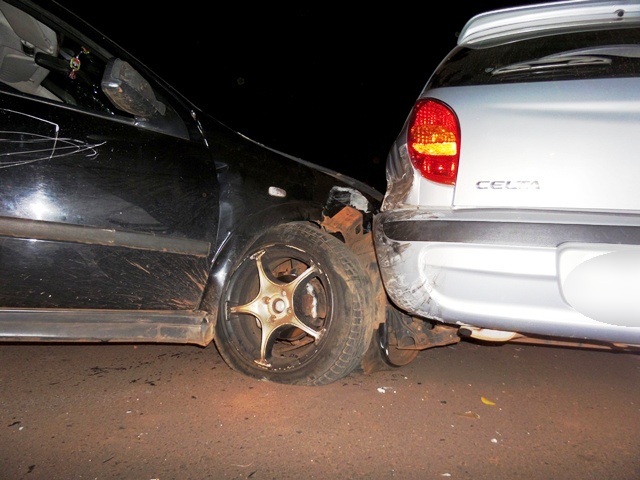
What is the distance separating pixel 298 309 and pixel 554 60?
167 cm

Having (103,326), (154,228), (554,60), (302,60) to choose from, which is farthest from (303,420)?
(302,60)

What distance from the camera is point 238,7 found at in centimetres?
2103

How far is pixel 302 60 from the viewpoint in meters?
21.7

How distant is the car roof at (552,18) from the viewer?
194 centimetres

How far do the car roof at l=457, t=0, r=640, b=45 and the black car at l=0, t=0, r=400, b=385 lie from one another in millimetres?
1214

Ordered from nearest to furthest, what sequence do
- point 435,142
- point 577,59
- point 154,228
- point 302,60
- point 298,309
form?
point 577,59, point 435,142, point 154,228, point 298,309, point 302,60

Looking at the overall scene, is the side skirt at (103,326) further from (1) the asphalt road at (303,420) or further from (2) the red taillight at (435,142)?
(2) the red taillight at (435,142)

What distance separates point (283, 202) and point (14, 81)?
1.71 metres

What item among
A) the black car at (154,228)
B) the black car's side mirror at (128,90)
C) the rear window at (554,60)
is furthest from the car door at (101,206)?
the rear window at (554,60)

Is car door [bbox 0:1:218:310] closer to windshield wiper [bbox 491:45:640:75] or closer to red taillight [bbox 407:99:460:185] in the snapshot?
red taillight [bbox 407:99:460:185]

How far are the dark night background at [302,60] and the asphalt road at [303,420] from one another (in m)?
11.9

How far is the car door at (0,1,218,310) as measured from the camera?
6.82ft

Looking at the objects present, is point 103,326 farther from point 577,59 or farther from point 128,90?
point 577,59

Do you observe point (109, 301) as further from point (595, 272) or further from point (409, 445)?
point (595, 272)
